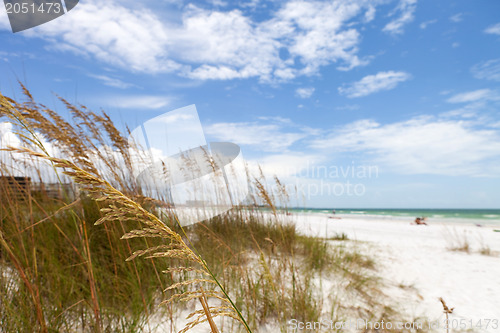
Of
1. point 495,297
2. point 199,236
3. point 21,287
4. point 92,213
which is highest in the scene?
point 92,213

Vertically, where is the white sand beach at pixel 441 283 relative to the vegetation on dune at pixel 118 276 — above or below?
below

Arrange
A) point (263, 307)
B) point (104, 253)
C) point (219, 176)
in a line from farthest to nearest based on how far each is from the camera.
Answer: point (219, 176) < point (104, 253) < point (263, 307)

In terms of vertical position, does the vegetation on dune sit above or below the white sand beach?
above

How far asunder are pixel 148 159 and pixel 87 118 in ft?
3.19

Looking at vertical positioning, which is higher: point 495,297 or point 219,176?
point 219,176

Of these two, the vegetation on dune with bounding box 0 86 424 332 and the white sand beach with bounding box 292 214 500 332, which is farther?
the white sand beach with bounding box 292 214 500 332

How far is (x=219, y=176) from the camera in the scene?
441 cm

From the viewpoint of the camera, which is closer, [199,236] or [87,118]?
[87,118]

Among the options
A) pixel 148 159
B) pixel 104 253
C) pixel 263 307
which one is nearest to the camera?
pixel 263 307

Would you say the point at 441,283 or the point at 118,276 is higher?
the point at 118,276

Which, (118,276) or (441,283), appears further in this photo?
(441,283)

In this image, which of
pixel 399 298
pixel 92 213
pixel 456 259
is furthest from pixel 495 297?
pixel 92 213

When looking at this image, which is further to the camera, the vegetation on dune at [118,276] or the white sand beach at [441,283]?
the white sand beach at [441,283]

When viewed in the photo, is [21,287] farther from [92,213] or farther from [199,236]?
[199,236]
